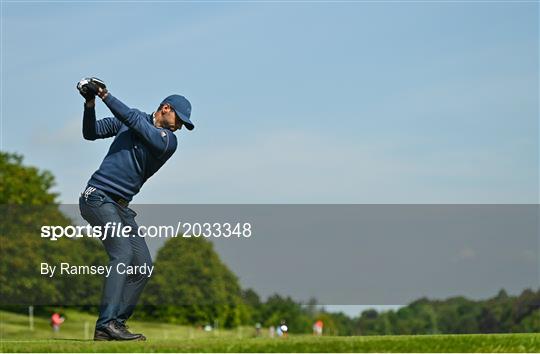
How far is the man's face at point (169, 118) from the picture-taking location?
1288 centimetres

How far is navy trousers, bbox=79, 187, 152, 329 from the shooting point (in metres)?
12.6

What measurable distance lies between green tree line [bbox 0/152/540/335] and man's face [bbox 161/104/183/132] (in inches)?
1887

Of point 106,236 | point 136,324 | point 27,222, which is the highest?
point 27,222

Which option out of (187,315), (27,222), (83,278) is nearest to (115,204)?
(83,278)

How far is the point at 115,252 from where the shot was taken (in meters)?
12.6

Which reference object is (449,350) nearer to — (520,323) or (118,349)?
(118,349)

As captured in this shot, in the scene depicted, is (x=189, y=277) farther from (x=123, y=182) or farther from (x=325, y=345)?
(x=325, y=345)

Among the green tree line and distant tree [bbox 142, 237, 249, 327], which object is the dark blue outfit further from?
distant tree [bbox 142, 237, 249, 327]

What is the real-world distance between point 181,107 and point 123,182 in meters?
1.18

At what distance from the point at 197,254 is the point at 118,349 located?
6542 centimetres

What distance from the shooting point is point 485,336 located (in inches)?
463

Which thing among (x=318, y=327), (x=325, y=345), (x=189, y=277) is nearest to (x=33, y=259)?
(x=189, y=277)

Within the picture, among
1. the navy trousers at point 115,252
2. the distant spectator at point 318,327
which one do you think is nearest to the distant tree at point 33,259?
the distant spectator at point 318,327

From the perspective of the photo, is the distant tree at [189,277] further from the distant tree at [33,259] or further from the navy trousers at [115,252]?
the navy trousers at [115,252]
